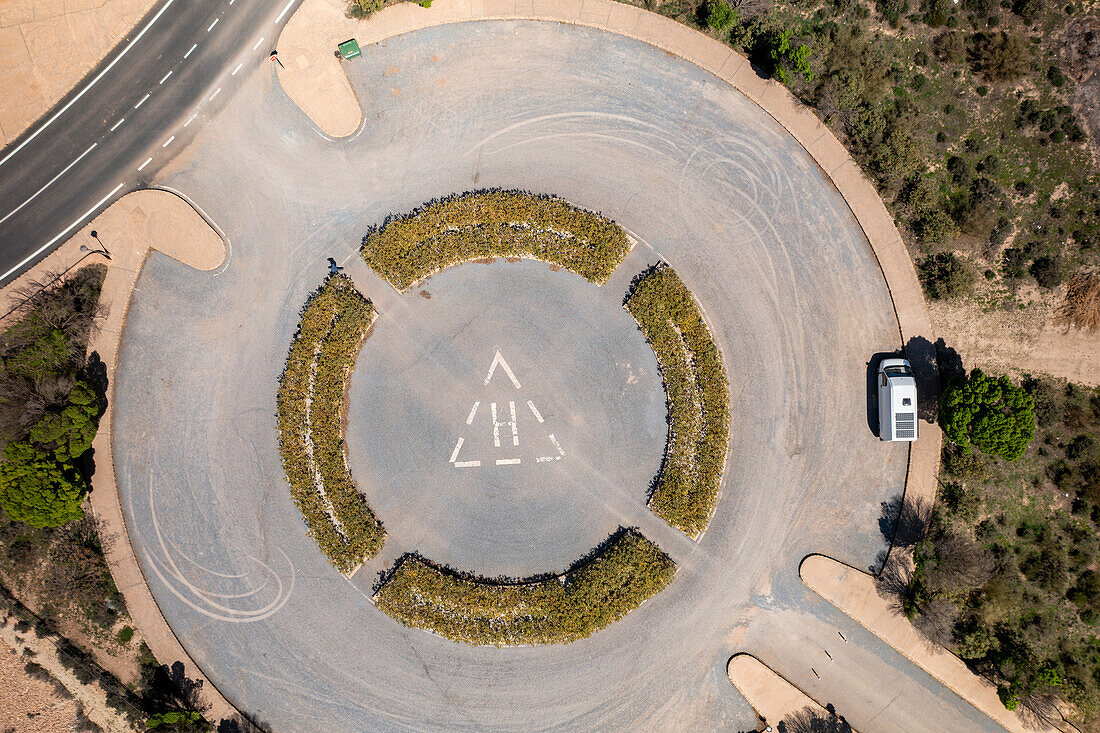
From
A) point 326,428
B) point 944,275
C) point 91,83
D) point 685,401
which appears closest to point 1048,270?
point 944,275

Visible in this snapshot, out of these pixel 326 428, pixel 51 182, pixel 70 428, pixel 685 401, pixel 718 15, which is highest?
pixel 718 15

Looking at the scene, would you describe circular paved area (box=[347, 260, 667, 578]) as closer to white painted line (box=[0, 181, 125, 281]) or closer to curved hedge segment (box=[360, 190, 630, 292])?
curved hedge segment (box=[360, 190, 630, 292])

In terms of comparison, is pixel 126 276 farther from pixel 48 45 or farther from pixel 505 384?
pixel 505 384

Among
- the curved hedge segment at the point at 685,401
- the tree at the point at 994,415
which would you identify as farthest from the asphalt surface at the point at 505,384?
the tree at the point at 994,415

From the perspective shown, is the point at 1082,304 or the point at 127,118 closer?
the point at 1082,304

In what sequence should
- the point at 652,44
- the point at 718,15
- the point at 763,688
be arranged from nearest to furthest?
the point at 718,15 < the point at 763,688 < the point at 652,44

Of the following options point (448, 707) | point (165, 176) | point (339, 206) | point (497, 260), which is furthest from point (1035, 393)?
point (165, 176)

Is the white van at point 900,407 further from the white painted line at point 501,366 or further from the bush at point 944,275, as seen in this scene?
the white painted line at point 501,366
